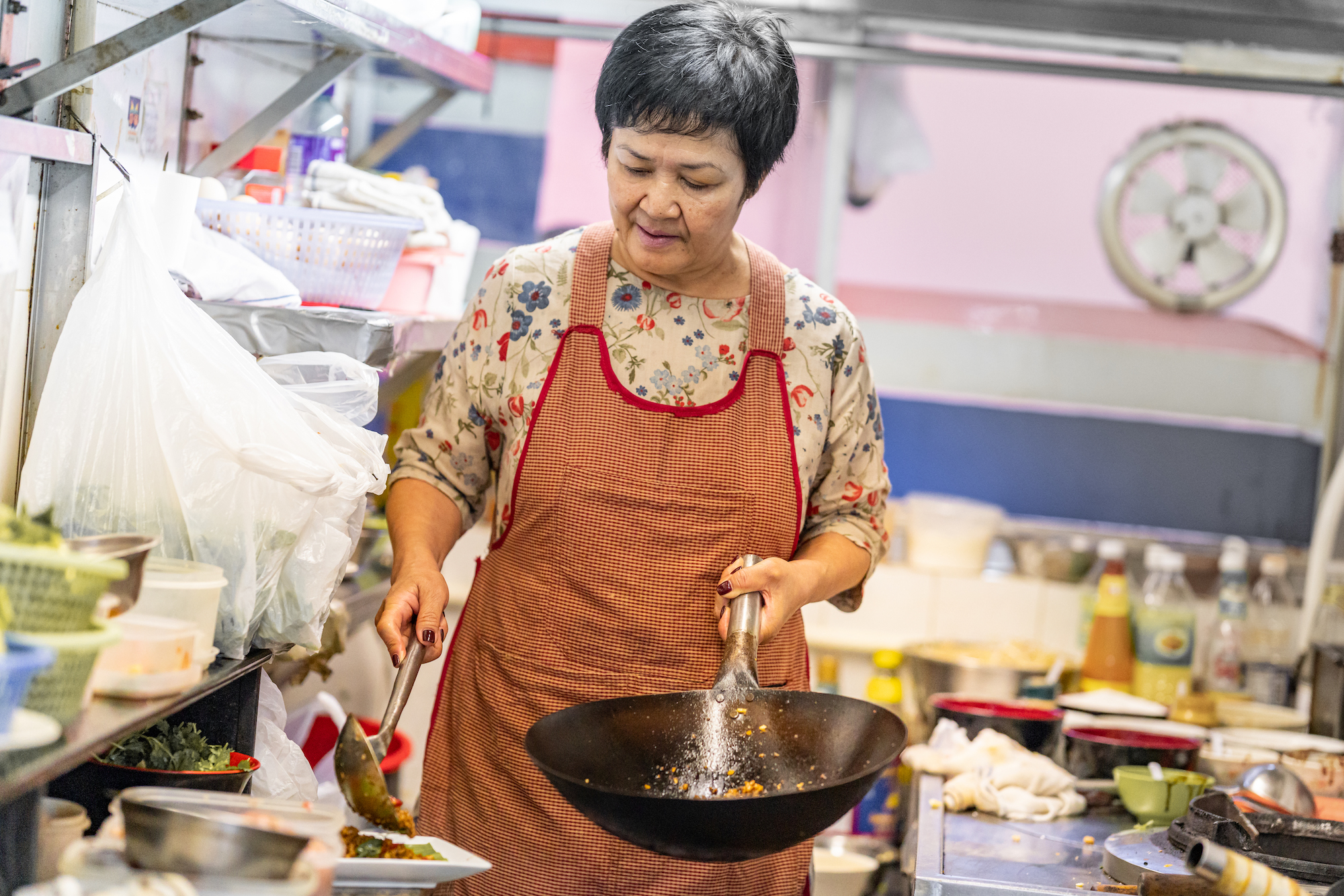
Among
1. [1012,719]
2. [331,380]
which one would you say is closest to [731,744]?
[331,380]

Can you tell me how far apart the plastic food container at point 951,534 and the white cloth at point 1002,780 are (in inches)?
49.1

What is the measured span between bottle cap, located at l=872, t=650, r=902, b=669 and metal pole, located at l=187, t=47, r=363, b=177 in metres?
1.93

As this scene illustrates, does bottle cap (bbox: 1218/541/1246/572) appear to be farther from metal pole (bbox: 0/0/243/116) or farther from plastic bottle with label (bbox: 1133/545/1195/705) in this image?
metal pole (bbox: 0/0/243/116)

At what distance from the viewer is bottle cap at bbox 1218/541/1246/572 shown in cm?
352

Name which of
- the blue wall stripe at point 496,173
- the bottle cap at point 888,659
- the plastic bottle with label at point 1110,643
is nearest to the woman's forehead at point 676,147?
the bottle cap at point 888,659

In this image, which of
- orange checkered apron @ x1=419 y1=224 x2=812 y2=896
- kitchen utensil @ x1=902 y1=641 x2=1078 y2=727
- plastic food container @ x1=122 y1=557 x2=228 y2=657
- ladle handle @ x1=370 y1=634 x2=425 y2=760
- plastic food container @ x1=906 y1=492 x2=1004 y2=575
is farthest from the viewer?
plastic food container @ x1=906 y1=492 x2=1004 y2=575

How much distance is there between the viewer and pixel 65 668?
101 centimetres

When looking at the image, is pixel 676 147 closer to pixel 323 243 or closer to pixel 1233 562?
pixel 323 243

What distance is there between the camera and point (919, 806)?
7.76 ft

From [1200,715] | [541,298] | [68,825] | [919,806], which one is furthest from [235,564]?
[1200,715]

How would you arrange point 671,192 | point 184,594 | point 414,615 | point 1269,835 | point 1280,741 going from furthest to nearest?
point 1280,741
point 1269,835
point 671,192
point 414,615
point 184,594

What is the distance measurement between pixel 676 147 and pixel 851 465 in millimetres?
574

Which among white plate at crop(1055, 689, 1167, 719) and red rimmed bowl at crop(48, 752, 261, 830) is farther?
white plate at crop(1055, 689, 1167, 719)

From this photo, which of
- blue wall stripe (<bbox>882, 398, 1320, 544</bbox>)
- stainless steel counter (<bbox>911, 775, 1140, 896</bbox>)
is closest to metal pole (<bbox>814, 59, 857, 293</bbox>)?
blue wall stripe (<bbox>882, 398, 1320, 544</bbox>)
